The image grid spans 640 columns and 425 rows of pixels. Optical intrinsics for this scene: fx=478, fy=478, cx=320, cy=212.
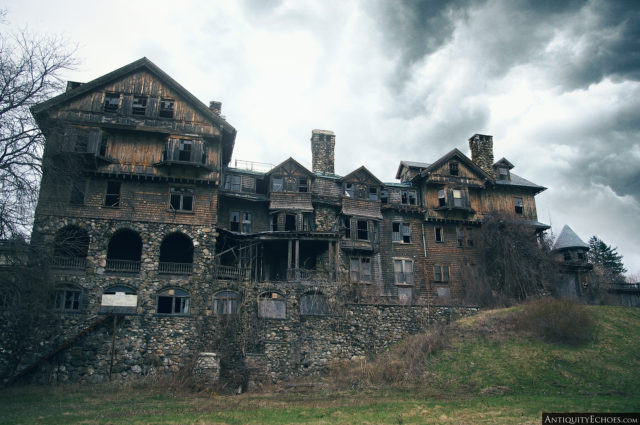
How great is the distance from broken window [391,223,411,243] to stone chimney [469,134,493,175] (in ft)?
34.7

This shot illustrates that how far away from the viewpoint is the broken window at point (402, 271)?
1597 inches

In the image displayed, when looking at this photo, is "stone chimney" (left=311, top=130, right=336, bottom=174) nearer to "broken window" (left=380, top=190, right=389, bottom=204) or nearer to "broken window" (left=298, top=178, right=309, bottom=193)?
"broken window" (left=298, top=178, right=309, bottom=193)

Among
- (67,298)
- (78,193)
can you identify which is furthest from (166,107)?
(67,298)

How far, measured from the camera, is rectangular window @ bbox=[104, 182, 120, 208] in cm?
3250

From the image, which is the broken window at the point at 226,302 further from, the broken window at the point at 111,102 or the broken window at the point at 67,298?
the broken window at the point at 111,102

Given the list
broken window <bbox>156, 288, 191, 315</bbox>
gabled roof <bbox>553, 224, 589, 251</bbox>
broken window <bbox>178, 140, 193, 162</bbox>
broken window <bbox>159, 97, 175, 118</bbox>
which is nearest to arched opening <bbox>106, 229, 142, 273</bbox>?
broken window <bbox>156, 288, 191, 315</bbox>

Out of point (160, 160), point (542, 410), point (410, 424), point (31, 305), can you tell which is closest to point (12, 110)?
point (31, 305)

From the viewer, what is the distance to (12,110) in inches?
796

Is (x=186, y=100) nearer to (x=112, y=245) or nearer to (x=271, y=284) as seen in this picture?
(x=112, y=245)

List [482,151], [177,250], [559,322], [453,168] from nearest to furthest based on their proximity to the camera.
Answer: [559,322] < [177,250] < [453,168] < [482,151]

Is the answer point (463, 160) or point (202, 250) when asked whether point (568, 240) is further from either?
point (202, 250)

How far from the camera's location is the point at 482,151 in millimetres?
47031

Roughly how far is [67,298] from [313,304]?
15430 millimetres

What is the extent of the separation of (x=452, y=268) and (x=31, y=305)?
104 feet
